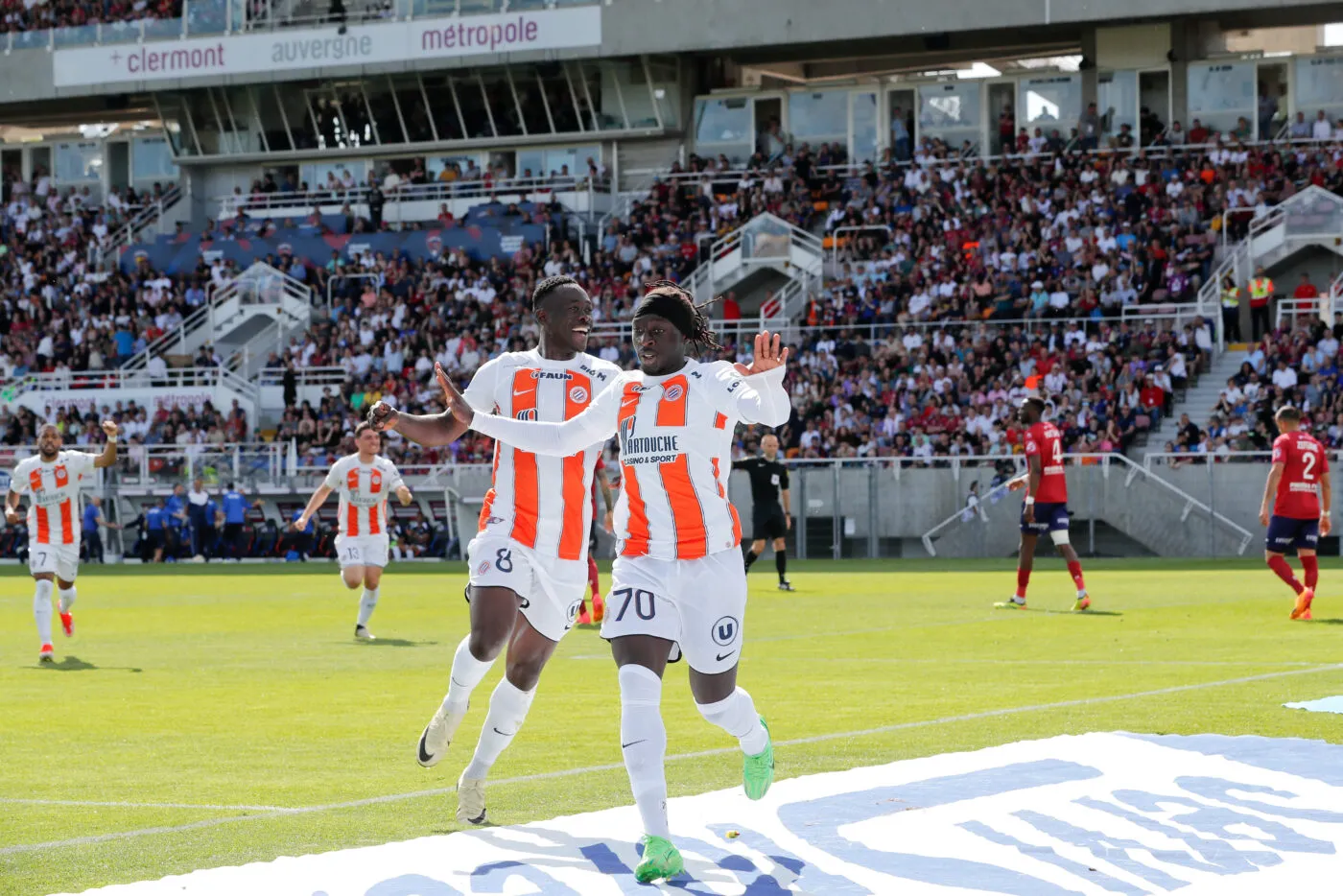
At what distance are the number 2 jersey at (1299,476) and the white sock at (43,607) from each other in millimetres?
11906

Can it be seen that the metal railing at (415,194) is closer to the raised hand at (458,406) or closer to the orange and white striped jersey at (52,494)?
the orange and white striped jersey at (52,494)

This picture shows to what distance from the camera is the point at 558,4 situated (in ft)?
175

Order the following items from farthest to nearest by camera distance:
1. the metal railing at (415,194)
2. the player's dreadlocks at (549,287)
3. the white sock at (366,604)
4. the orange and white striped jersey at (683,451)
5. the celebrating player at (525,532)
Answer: the metal railing at (415,194) < the white sock at (366,604) < the player's dreadlocks at (549,287) < the celebrating player at (525,532) < the orange and white striped jersey at (683,451)

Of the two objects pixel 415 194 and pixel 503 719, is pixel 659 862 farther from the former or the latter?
pixel 415 194

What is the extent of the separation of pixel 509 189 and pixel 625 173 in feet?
11.2

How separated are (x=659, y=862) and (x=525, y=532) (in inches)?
92.9

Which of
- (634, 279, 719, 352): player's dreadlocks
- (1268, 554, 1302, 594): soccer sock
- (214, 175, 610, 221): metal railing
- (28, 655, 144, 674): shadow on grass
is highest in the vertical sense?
(214, 175, 610, 221): metal railing

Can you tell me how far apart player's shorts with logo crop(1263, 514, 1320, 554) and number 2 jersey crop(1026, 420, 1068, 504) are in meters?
2.48

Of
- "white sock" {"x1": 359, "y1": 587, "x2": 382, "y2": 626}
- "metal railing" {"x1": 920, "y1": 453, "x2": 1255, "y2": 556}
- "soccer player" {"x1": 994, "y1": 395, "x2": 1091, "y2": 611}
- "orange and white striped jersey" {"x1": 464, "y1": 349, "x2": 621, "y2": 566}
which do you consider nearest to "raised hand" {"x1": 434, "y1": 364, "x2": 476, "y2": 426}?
"orange and white striped jersey" {"x1": 464, "y1": 349, "x2": 621, "y2": 566}

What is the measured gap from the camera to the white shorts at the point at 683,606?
23.9 feet

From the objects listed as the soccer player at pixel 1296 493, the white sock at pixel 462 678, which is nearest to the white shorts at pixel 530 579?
the white sock at pixel 462 678

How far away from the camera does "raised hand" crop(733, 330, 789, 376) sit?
24.6 feet

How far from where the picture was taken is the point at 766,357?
7.59 m

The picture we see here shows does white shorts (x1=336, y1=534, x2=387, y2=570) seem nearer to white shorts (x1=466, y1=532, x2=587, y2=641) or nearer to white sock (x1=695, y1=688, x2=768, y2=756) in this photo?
white shorts (x1=466, y1=532, x2=587, y2=641)
